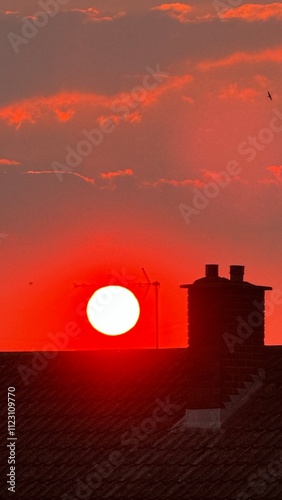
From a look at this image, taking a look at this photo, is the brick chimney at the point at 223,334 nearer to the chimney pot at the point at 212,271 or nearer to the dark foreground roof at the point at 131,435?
the chimney pot at the point at 212,271

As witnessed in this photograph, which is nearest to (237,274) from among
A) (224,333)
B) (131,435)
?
(224,333)

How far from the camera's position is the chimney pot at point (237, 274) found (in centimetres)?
2767

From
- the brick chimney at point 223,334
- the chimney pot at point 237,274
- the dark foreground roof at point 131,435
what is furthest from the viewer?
the chimney pot at point 237,274

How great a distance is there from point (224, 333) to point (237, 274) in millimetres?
1161

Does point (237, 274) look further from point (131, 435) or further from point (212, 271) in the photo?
point (131, 435)

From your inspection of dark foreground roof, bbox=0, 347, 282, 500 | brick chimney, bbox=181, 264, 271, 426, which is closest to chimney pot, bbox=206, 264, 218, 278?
brick chimney, bbox=181, 264, 271, 426

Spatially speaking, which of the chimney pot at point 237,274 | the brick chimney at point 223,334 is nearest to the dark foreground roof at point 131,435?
the brick chimney at point 223,334

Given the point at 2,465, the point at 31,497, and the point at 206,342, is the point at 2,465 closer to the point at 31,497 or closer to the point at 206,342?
the point at 31,497

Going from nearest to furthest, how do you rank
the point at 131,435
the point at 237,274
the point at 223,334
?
the point at 223,334
the point at 131,435
the point at 237,274

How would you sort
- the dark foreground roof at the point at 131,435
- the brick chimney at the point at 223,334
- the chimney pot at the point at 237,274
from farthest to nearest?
the chimney pot at the point at 237,274 → the brick chimney at the point at 223,334 → the dark foreground roof at the point at 131,435

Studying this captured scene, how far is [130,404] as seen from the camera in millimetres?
28391

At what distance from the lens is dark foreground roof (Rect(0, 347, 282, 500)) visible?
1007 inches

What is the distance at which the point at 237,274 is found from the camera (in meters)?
27.7

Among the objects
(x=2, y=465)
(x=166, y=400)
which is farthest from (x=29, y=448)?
(x=166, y=400)
